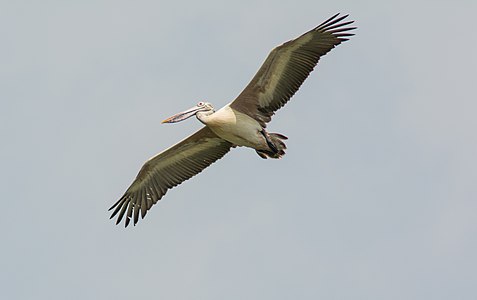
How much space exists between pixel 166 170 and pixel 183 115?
1730 mm

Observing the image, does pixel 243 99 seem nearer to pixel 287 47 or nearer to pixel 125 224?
pixel 287 47

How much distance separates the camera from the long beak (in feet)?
68.6

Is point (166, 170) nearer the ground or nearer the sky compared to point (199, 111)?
nearer the ground

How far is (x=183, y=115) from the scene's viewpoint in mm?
21094

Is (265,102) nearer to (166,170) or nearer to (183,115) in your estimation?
(183,115)

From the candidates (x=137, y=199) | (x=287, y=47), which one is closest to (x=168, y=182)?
(x=137, y=199)

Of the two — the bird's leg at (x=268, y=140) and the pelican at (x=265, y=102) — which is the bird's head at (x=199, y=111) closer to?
the pelican at (x=265, y=102)

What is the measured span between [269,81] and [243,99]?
635 mm

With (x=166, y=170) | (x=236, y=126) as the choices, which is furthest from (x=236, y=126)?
(x=166, y=170)

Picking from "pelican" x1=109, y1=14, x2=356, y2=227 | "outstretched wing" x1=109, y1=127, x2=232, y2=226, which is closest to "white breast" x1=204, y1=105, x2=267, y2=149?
"pelican" x1=109, y1=14, x2=356, y2=227

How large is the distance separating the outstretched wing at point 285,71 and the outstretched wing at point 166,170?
4.47 ft

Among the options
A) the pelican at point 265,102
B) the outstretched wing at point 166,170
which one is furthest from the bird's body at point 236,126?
the outstretched wing at point 166,170

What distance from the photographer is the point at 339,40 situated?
801 inches

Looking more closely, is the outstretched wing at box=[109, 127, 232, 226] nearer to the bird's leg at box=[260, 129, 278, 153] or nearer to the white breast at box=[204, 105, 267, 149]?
the white breast at box=[204, 105, 267, 149]
